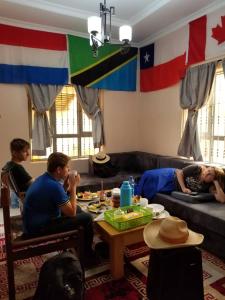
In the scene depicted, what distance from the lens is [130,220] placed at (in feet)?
6.42

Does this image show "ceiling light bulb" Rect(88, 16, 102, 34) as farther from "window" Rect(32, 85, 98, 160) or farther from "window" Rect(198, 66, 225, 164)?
"window" Rect(32, 85, 98, 160)

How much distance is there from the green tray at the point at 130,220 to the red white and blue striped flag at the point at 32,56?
2.72m

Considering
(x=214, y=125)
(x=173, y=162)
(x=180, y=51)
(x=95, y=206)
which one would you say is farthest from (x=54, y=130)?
(x=214, y=125)

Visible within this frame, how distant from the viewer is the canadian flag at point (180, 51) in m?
3.34

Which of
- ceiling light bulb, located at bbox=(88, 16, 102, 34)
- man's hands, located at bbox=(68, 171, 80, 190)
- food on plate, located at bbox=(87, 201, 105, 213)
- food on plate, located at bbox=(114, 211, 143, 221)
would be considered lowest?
food on plate, located at bbox=(87, 201, 105, 213)

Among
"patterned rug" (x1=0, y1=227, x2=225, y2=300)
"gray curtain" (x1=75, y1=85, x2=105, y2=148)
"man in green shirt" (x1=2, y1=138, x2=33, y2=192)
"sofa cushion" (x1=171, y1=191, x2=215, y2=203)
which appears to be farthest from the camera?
"gray curtain" (x1=75, y1=85, x2=105, y2=148)

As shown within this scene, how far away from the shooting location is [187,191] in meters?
2.97

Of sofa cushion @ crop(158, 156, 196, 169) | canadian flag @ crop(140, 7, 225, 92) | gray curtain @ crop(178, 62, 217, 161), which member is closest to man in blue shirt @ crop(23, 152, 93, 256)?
sofa cushion @ crop(158, 156, 196, 169)

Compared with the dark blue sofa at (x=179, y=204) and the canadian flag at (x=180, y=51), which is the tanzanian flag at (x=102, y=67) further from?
the dark blue sofa at (x=179, y=204)

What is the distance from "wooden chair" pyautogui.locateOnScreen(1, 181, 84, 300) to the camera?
5.32 feet

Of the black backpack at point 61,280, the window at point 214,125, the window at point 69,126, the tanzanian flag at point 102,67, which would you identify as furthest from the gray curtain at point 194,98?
the black backpack at point 61,280

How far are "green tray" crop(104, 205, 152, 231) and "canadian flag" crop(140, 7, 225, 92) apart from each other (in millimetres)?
2436

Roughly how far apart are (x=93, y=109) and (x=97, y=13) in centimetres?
151

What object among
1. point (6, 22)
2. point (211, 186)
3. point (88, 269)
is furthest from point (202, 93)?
point (6, 22)
